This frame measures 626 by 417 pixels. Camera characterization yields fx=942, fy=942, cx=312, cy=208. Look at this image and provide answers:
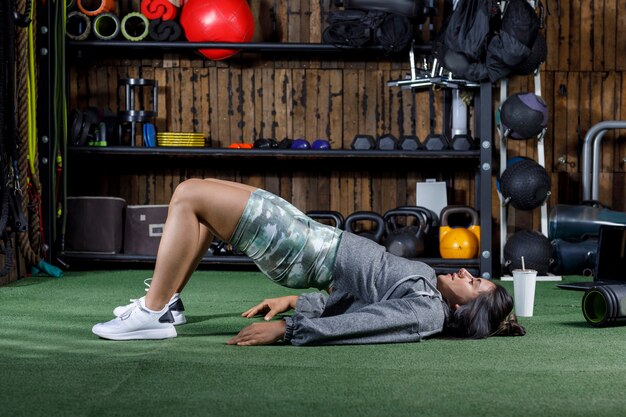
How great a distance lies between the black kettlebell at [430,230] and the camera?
7.20m

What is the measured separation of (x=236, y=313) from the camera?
473 centimetres

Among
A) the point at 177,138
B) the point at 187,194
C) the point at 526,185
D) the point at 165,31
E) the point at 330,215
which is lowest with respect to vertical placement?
the point at 330,215

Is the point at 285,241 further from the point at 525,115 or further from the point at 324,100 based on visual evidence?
the point at 324,100

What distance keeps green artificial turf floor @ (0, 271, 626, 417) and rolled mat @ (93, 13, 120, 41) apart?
3.29m

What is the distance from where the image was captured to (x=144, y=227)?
7.19 meters

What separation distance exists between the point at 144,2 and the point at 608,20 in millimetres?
3755

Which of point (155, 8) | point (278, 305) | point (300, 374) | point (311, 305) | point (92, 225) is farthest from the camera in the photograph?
point (155, 8)

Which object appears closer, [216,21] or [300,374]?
[300,374]

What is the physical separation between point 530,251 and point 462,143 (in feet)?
3.13

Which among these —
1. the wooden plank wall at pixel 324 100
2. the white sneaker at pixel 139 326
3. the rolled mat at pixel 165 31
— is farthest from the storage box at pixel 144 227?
the white sneaker at pixel 139 326

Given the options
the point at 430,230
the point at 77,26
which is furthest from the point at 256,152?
the point at 77,26

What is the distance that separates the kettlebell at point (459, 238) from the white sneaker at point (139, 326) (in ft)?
11.8

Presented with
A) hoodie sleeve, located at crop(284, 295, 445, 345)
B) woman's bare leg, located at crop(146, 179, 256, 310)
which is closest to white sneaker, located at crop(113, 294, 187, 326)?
woman's bare leg, located at crop(146, 179, 256, 310)

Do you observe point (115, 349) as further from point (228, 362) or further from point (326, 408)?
point (326, 408)
